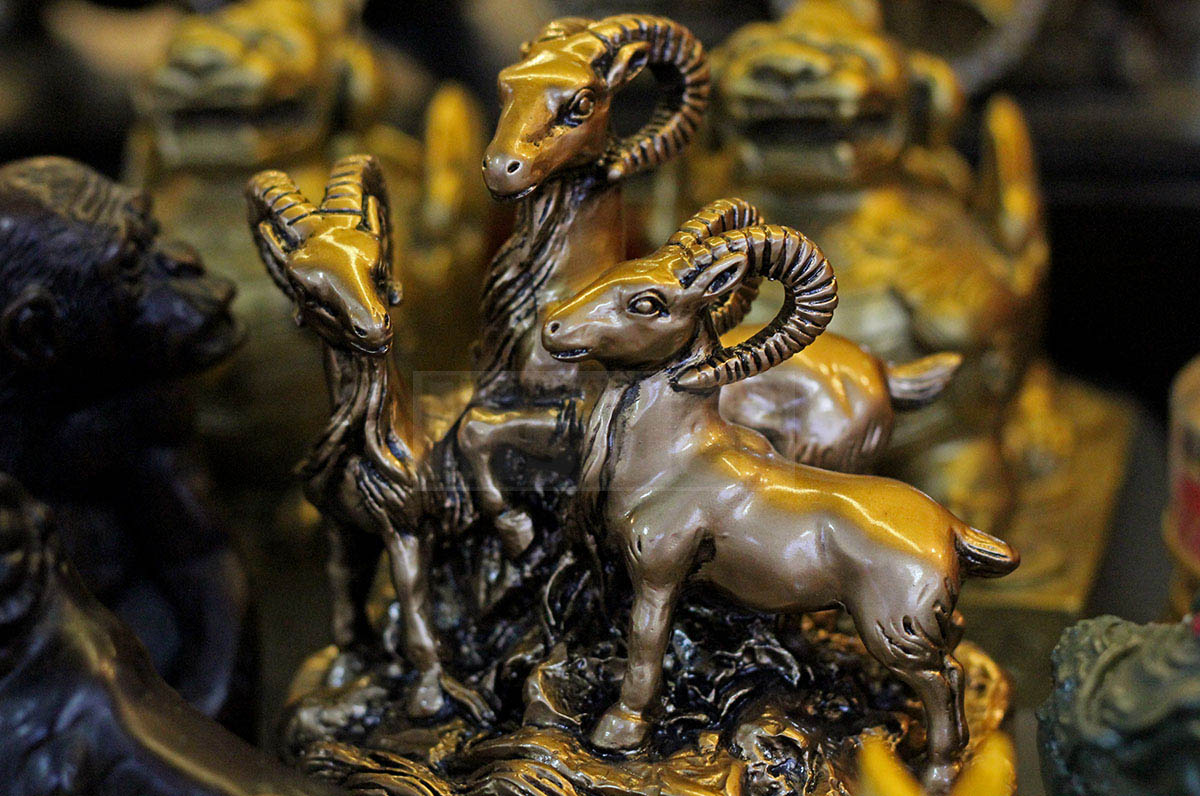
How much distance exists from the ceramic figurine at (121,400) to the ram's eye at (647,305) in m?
0.39

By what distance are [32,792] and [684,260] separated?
0.37 metres

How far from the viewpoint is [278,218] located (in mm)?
684

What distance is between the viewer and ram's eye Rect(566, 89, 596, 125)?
0.66 m

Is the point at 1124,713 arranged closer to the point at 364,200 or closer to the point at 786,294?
the point at 786,294

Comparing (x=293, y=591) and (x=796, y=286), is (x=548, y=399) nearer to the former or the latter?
(x=796, y=286)

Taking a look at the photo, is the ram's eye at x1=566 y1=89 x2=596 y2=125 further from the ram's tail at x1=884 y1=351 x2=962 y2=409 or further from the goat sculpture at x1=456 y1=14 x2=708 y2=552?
the ram's tail at x1=884 y1=351 x2=962 y2=409

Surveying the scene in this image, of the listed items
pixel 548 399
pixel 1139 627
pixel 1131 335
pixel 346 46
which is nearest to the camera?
pixel 1139 627

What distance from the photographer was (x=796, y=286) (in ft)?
2.02

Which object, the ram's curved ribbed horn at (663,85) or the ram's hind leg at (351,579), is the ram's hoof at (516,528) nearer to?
the ram's hind leg at (351,579)

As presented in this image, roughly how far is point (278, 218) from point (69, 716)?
0.83ft

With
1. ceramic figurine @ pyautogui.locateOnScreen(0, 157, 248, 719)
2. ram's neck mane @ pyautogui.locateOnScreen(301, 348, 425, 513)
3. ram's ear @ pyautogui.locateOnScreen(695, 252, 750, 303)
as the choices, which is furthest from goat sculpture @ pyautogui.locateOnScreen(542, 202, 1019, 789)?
ceramic figurine @ pyautogui.locateOnScreen(0, 157, 248, 719)

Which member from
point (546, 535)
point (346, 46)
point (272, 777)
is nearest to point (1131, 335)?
point (346, 46)

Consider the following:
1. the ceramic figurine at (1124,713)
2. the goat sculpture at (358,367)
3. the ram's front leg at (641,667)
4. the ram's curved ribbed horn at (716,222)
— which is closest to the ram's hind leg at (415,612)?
the goat sculpture at (358,367)

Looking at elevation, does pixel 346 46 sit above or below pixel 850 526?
below
